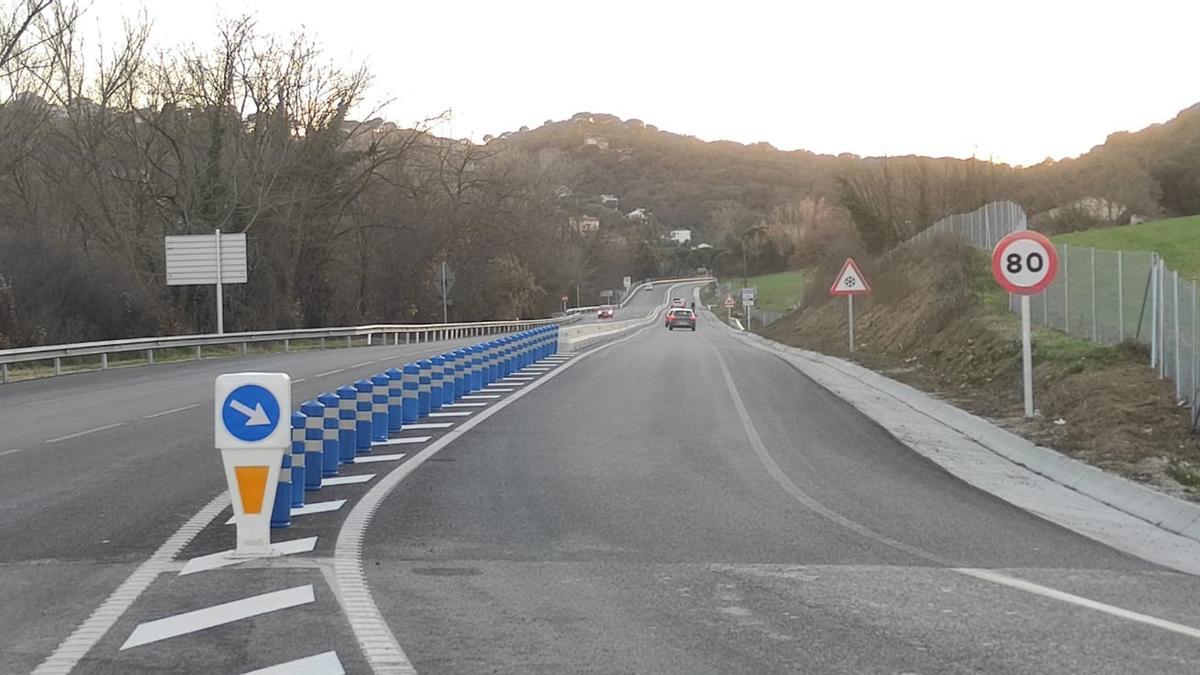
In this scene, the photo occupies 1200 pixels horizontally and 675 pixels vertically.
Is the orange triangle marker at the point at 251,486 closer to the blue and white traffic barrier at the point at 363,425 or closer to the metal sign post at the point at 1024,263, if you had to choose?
the blue and white traffic barrier at the point at 363,425

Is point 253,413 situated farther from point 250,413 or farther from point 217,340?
point 217,340

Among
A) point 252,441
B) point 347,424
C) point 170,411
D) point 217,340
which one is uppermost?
point 252,441

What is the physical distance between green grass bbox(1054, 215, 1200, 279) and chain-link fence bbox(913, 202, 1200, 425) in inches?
589

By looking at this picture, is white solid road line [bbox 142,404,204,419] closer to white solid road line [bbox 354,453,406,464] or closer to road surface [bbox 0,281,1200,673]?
road surface [bbox 0,281,1200,673]

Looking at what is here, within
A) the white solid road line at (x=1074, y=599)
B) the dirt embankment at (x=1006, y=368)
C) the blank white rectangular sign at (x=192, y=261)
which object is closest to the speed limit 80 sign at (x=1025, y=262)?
the dirt embankment at (x=1006, y=368)

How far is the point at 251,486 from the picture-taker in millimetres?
7789

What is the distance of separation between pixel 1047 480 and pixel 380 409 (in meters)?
7.59

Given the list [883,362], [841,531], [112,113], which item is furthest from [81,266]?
[841,531]

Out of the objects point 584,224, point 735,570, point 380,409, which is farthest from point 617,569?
point 584,224

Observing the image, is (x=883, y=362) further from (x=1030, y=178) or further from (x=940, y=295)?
(x=1030, y=178)

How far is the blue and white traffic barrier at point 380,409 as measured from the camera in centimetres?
1395

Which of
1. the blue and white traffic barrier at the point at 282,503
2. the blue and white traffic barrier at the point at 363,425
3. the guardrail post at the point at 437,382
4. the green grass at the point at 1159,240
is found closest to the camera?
the blue and white traffic barrier at the point at 282,503

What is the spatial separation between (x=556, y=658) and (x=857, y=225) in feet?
165

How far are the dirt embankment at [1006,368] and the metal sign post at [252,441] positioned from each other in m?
8.08
